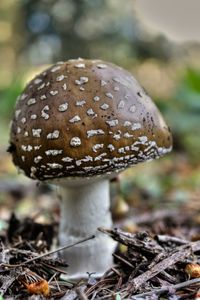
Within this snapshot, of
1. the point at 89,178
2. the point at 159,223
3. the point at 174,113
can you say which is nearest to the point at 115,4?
the point at 174,113

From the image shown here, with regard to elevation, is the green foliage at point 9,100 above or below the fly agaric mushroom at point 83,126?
above

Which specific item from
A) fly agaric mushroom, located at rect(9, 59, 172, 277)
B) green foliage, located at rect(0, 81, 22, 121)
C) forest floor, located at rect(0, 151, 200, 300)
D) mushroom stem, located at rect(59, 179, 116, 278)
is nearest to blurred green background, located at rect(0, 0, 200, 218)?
green foliage, located at rect(0, 81, 22, 121)

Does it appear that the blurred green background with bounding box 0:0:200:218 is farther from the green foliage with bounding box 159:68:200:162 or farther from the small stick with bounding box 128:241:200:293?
the small stick with bounding box 128:241:200:293

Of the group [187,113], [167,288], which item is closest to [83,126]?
[167,288]

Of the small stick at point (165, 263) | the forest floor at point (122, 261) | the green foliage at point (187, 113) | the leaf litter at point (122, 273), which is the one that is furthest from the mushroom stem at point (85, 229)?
the green foliage at point (187, 113)

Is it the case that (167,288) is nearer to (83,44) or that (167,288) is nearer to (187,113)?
(187,113)

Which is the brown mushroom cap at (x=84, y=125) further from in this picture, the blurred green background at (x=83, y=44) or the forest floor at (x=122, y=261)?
the blurred green background at (x=83, y=44)

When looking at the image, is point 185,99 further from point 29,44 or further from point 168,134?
point 29,44
